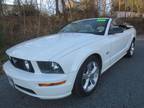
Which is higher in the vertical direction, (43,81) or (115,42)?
(115,42)

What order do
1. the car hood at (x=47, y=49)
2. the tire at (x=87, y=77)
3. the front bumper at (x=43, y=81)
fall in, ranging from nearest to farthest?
1. the front bumper at (x=43, y=81)
2. the car hood at (x=47, y=49)
3. the tire at (x=87, y=77)

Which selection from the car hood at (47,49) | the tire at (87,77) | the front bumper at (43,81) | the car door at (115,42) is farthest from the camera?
the car door at (115,42)

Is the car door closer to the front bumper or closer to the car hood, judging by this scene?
the car hood

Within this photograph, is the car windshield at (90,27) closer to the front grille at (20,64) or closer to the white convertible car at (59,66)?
the white convertible car at (59,66)

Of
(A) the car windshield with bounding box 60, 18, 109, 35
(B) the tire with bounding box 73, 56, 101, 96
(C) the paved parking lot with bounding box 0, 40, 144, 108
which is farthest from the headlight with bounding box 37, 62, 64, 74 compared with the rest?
(A) the car windshield with bounding box 60, 18, 109, 35

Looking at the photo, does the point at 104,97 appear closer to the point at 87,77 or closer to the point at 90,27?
the point at 87,77

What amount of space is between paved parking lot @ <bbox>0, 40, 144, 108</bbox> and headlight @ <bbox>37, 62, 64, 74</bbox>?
68 cm

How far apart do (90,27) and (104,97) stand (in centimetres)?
176

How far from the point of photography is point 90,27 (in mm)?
4762

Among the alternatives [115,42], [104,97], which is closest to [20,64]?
[104,97]

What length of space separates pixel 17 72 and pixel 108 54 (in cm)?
194

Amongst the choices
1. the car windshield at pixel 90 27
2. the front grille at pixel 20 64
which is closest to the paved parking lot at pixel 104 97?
the front grille at pixel 20 64

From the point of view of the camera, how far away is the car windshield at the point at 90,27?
180 inches

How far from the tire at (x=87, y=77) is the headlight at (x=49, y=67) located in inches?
14.8
